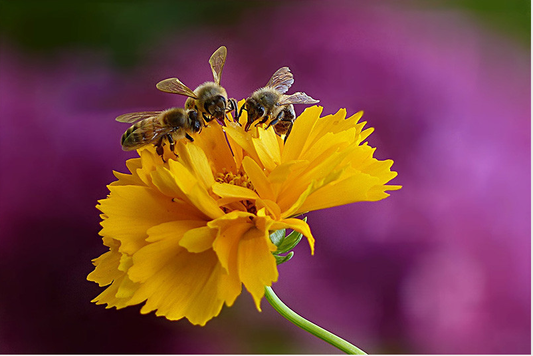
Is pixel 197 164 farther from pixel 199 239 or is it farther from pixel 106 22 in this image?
pixel 106 22

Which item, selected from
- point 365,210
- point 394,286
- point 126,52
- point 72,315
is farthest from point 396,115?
point 72,315

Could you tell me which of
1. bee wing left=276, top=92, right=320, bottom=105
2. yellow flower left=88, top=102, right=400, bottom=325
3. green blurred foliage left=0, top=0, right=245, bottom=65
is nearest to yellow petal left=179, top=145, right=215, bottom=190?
yellow flower left=88, top=102, right=400, bottom=325

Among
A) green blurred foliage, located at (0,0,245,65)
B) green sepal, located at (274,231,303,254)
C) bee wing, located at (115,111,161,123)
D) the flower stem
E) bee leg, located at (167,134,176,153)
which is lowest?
the flower stem

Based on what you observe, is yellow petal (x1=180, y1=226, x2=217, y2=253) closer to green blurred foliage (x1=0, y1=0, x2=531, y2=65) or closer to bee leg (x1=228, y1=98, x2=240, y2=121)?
bee leg (x1=228, y1=98, x2=240, y2=121)

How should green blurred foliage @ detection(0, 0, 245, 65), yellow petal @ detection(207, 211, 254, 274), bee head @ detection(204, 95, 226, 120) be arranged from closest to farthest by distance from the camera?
yellow petal @ detection(207, 211, 254, 274), bee head @ detection(204, 95, 226, 120), green blurred foliage @ detection(0, 0, 245, 65)

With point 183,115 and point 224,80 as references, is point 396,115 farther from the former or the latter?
point 183,115

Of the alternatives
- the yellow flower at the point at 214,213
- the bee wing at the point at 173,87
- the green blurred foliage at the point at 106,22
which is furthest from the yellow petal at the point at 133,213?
the green blurred foliage at the point at 106,22

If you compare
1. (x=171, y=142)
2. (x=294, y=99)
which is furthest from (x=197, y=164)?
(x=294, y=99)

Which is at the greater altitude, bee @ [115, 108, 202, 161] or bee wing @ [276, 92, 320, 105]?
bee wing @ [276, 92, 320, 105]
